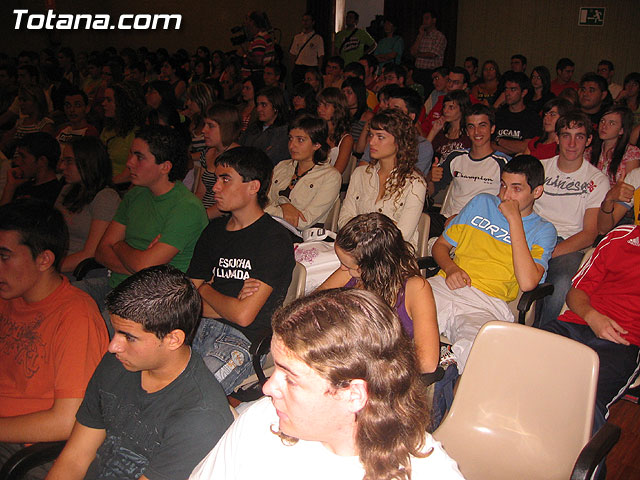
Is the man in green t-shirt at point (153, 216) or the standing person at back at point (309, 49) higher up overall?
the standing person at back at point (309, 49)

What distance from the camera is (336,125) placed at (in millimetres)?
4719

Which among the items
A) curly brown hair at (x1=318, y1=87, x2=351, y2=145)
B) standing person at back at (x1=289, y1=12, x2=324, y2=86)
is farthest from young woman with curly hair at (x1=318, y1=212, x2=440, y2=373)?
standing person at back at (x1=289, y1=12, x2=324, y2=86)

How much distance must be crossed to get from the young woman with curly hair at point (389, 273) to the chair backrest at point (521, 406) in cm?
22

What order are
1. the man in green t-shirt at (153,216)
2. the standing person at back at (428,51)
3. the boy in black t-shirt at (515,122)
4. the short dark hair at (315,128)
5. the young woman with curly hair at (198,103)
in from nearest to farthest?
1. the man in green t-shirt at (153,216)
2. the short dark hair at (315,128)
3. the young woman with curly hair at (198,103)
4. the boy in black t-shirt at (515,122)
5. the standing person at back at (428,51)

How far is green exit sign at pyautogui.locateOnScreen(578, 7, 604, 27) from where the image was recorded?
8.09m

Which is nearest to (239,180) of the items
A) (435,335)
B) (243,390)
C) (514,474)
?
(243,390)

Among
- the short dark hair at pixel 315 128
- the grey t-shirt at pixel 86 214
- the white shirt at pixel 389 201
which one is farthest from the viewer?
the short dark hair at pixel 315 128

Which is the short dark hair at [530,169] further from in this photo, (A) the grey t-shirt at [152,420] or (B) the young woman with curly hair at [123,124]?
(B) the young woman with curly hair at [123,124]

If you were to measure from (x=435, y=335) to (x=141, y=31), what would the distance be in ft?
45.5

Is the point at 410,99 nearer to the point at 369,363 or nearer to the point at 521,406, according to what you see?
the point at 521,406

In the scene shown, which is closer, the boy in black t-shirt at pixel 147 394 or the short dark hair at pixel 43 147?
the boy in black t-shirt at pixel 147 394

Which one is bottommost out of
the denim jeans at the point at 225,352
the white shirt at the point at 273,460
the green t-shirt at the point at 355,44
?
the denim jeans at the point at 225,352

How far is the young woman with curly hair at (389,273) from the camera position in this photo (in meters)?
2.00

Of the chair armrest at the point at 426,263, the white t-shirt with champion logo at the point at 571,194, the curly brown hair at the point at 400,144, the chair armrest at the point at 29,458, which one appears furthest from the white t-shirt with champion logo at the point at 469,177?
the chair armrest at the point at 29,458
